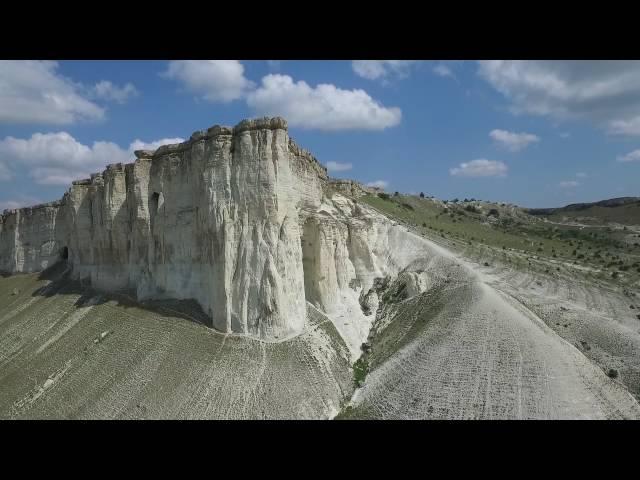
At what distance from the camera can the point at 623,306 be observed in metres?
30.3

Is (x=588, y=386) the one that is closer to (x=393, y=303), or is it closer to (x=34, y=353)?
(x=393, y=303)

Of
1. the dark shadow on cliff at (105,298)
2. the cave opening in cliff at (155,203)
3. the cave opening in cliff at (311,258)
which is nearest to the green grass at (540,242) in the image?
the cave opening in cliff at (311,258)

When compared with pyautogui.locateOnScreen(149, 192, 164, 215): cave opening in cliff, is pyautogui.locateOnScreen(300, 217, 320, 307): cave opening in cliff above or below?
below

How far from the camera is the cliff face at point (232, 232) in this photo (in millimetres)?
25641

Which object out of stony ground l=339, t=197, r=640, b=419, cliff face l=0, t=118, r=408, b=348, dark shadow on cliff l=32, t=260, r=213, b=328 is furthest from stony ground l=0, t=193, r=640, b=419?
cliff face l=0, t=118, r=408, b=348

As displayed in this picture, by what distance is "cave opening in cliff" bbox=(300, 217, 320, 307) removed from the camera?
3192 cm

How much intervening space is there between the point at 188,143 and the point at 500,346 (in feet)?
79.8

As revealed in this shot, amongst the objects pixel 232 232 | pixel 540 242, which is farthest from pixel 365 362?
pixel 540 242

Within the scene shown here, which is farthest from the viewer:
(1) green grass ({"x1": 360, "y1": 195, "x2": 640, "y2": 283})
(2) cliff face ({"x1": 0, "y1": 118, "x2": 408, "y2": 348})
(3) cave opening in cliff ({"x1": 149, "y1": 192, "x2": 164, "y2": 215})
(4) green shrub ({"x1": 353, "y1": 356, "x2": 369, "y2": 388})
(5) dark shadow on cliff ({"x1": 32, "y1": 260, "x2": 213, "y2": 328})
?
(1) green grass ({"x1": 360, "y1": 195, "x2": 640, "y2": 283})

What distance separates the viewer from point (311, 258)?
3231 centimetres

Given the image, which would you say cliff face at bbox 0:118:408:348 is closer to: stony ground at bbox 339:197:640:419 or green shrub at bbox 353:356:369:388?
green shrub at bbox 353:356:369:388

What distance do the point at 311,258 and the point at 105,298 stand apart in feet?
54.4

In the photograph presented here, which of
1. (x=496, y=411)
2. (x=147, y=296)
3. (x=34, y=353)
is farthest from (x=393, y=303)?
(x=34, y=353)

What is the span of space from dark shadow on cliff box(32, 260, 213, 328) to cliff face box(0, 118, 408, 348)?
0.65 metres
